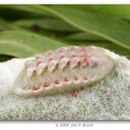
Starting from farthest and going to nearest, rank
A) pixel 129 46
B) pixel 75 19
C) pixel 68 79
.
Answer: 1. pixel 75 19
2. pixel 129 46
3. pixel 68 79

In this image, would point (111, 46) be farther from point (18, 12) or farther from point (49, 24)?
point (18, 12)

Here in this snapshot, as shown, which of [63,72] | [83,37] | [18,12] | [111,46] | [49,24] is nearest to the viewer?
[63,72]

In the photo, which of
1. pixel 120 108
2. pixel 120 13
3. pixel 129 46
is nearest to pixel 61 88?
pixel 120 108

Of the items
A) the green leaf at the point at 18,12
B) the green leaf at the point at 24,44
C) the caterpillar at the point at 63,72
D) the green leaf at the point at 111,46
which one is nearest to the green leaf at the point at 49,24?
the green leaf at the point at 18,12

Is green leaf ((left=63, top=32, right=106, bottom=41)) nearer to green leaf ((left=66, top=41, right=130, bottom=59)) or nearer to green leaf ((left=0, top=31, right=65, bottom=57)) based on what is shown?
green leaf ((left=66, top=41, right=130, bottom=59))

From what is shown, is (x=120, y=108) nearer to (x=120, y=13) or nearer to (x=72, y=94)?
(x=72, y=94)

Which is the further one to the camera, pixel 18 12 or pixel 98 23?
pixel 18 12

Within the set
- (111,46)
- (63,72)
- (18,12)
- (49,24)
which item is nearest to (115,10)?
(111,46)

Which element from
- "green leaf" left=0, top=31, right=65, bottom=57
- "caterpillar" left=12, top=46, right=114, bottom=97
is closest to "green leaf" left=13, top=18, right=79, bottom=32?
"green leaf" left=0, top=31, right=65, bottom=57
